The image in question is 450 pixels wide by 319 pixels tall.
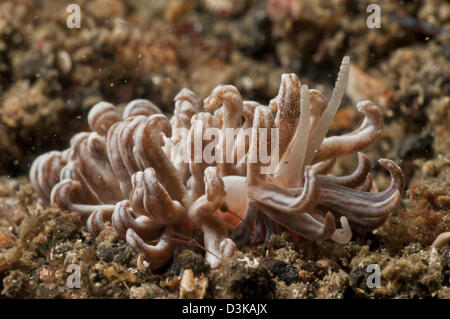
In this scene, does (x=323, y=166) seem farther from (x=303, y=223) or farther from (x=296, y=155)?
(x=303, y=223)

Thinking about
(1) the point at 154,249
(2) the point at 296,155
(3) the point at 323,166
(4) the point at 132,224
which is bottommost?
(1) the point at 154,249

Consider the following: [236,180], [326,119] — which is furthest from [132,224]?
[326,119]

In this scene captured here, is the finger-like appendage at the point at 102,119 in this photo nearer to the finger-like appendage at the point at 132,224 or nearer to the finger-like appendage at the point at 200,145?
the finger-like appendage at the point at 132,224

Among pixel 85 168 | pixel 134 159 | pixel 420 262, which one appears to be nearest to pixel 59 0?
pixel 85 168
